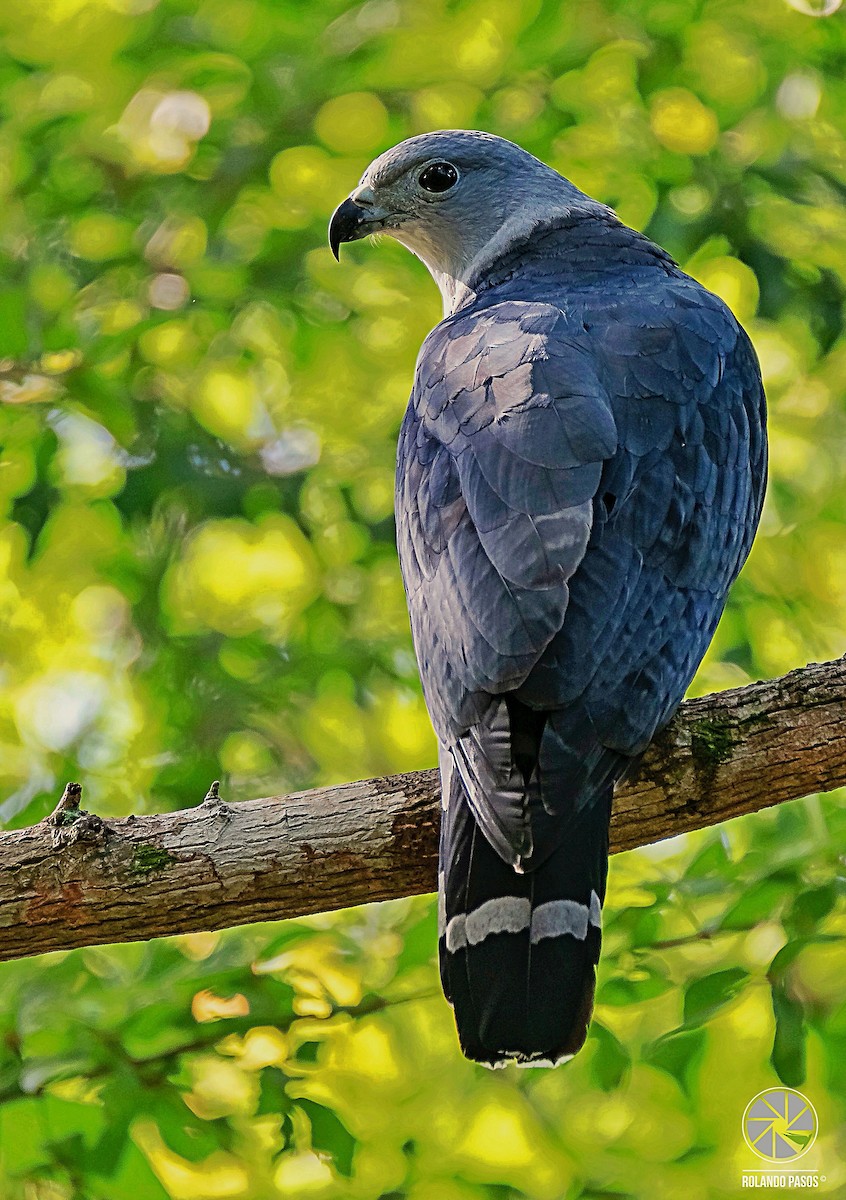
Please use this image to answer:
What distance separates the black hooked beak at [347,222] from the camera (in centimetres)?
460

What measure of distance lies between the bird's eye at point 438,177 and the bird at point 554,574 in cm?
93

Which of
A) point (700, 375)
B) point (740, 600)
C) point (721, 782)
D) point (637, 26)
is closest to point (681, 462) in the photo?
point (700, 375)

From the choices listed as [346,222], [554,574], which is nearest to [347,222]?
[346,222]

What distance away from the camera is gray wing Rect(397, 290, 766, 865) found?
8.95ft

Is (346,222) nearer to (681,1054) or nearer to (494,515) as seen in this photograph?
(494,515)

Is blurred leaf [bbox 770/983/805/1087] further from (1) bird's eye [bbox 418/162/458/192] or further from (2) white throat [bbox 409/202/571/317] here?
(1) bird's eye [bbox 418/162/458/192]

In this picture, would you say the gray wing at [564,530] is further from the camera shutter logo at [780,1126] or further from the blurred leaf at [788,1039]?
the camera shutter logo at [780,1126]

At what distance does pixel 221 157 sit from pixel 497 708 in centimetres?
360

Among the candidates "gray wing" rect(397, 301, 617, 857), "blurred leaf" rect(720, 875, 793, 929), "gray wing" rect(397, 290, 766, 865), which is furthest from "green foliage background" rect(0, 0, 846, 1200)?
"gray wing" rect(397, 301, 617, 857)

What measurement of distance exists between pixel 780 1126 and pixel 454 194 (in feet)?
10.7

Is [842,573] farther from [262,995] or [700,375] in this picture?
[262,995]

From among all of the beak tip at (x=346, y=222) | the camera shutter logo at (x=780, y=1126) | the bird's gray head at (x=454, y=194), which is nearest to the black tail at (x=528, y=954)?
the camera shutter logo at (x=780, y=1126)

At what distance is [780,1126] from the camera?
158 inches

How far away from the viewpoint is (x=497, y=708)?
2.76 meters
